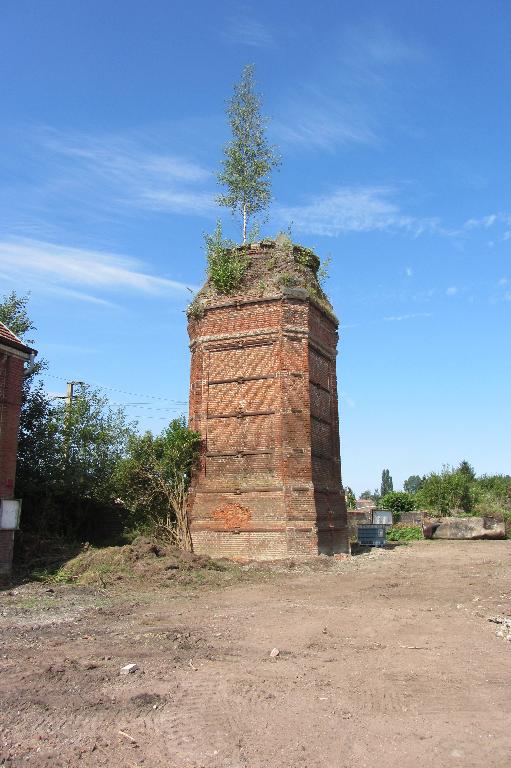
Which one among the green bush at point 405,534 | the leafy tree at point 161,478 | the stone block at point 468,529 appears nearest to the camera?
the leafy tree at point 161,478

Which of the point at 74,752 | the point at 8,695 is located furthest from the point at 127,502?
the point at 74,752

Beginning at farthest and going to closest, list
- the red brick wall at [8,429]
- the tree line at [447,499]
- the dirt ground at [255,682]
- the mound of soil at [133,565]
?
the tree line at [447,499]
the red brick wall at [8,429]
the mound of soil at [133,565]
the dirt ground at [255,682]

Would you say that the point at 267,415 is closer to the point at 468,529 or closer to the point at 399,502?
the point at 468,529

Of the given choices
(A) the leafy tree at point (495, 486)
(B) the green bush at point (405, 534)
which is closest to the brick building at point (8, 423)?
(B) the green bush at point (405, 534)

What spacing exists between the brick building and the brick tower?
567cm

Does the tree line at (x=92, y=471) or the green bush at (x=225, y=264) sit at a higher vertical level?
the green bush at (x=225, y=264)

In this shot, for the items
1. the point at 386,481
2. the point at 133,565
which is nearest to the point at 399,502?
the point at 133,565

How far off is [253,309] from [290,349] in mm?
1870

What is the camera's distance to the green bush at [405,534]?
32419 mm

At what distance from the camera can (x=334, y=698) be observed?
5453mm

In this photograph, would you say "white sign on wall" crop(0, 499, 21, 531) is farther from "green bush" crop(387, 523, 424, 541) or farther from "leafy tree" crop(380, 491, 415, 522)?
"leafy tree" crop(380, 491, 415, 522)

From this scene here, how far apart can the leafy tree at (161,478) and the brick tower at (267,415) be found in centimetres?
38

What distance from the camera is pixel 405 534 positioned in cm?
3309

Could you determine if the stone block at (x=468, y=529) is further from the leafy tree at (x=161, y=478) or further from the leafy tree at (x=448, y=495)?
the leafy tree at (x=161, y=478)
